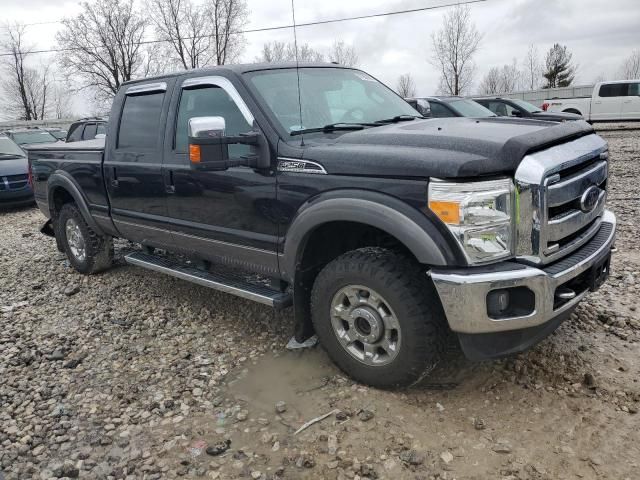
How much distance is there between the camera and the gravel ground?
261 centimetres

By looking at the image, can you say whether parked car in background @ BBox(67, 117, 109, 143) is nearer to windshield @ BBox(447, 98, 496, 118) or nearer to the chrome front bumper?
windshield @ BBox(447, 98, 496, 118)

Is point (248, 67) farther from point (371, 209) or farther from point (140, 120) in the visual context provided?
point (371, 209)

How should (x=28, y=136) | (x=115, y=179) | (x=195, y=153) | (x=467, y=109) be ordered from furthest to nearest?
(x=28, y=136) < (x=467, y=109) < (x=115, y=179) < (x=195, y=153)

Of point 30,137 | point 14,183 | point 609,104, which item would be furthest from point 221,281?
point 609,104

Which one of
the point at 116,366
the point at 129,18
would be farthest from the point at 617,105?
the point at 129,18

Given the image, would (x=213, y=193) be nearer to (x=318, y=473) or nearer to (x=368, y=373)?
(x=368, y=373)

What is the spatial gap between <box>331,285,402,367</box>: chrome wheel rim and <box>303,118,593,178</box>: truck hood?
703mm

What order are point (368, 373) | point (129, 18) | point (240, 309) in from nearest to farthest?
point (368, 373), point (240, 309), point (129, 18)

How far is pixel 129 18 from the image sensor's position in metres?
40.1

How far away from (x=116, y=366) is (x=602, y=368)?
3185 millimetres

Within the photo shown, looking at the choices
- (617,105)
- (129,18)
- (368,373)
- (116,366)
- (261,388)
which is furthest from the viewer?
(129,18)

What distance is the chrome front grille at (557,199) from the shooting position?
2594 millimetres

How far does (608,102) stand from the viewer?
20.5 meters

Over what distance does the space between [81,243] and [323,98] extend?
3.43 meters
